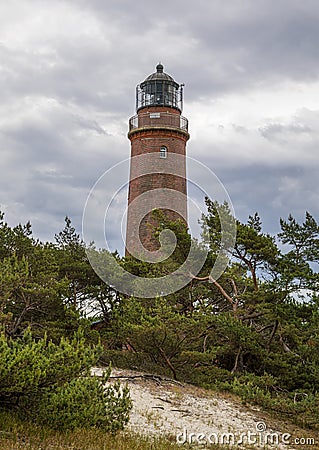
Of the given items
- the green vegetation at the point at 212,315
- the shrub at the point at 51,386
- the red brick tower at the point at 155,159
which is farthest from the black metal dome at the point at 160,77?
the shrub at the point at 51,386

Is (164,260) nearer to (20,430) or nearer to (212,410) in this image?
(212,410)

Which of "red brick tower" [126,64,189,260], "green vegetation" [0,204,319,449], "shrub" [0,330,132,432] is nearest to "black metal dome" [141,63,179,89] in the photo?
"red brick tower" [126,64,189,260]

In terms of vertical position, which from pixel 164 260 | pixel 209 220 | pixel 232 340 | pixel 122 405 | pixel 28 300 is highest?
pixel 209 220

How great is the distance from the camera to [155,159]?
22172 millimetres

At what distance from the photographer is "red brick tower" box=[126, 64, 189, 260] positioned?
21250mm

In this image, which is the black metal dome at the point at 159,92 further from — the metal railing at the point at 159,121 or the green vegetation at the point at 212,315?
the green vegetation at the point at 212,315

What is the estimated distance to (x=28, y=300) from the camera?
16.8m

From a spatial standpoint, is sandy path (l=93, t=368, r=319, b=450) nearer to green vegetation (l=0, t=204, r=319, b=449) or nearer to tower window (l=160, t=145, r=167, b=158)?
green vegetation (l=0, t=204, r=319, b=449)

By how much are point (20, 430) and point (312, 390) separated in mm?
8350

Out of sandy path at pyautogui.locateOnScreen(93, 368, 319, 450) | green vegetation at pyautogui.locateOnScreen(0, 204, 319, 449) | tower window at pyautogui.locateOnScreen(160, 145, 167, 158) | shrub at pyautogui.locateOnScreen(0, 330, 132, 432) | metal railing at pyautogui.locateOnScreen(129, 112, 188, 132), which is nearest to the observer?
shrub at pyautogui.locateOnScreen(0, 330, 132, 432)

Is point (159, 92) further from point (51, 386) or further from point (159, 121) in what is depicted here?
point (51, 386)

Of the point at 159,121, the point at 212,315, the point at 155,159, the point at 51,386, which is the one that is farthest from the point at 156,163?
the point at 51,386

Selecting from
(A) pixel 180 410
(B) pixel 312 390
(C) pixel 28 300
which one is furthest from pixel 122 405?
(C) pixel 28 300

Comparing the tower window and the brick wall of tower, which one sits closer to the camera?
the brick wall of tower
